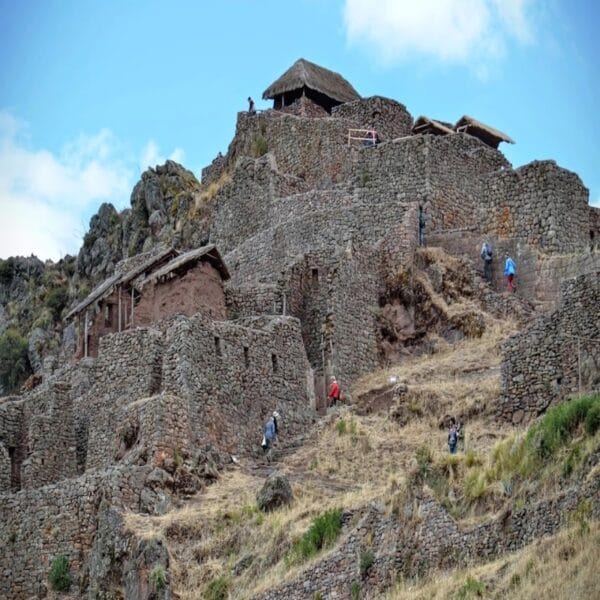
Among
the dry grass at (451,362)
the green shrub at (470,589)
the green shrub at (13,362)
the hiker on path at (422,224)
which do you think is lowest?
the green shrub at (470,589)

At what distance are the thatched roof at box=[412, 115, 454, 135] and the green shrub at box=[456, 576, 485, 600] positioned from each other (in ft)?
98.7

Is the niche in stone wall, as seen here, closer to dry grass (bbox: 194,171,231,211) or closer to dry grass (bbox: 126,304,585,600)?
dry grass (bbox: 126,304,585,600)

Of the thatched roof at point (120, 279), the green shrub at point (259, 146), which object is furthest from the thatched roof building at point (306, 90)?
the thatched roof at point (120, 279)

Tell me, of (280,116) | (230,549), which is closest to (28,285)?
(280,116)

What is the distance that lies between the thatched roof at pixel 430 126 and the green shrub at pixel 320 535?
25238 mm

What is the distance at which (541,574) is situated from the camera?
24.6m

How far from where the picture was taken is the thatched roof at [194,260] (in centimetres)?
4369

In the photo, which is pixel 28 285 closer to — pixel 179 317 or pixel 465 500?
pixel 179 317

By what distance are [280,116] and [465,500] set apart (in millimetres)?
30739

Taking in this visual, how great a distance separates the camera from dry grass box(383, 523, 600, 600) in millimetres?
A: 23750

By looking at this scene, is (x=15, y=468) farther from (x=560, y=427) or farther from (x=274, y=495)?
(x=560, y=427)

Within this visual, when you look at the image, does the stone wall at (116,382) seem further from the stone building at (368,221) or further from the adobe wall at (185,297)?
the stone building at (368,221)

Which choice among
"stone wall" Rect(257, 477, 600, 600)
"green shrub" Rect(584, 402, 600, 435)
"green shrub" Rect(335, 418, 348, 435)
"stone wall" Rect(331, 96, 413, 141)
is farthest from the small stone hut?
"green shrub" Rect(584, 402, 600, 435)

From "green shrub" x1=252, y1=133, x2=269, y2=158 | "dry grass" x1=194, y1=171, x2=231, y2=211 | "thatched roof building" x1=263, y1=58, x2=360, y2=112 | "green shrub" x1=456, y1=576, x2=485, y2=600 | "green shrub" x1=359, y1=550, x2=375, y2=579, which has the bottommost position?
"green shrub" x1=456, y1=576, x2=485, y2=600
